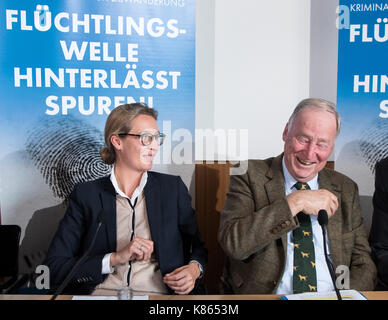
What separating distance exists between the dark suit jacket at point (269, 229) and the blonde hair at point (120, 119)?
444 millimetres

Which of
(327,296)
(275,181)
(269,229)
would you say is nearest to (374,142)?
(275,181)

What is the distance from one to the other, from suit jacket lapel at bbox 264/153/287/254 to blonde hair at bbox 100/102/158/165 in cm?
50

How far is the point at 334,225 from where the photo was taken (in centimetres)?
125

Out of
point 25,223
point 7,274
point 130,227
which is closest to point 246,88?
point 130,227

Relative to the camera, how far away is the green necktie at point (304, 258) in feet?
3.96

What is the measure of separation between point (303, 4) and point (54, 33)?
97 centimetres

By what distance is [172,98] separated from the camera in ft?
4.47

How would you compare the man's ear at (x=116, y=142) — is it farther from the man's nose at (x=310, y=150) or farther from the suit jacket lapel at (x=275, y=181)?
the man's nose at (x=310, y=150)

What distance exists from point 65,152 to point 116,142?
8.5 inches

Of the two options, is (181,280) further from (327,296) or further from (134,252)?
(327,296)

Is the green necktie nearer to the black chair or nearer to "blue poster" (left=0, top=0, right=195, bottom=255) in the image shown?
"blue poster" (left=0, top=0, right=195, bottom=255)
